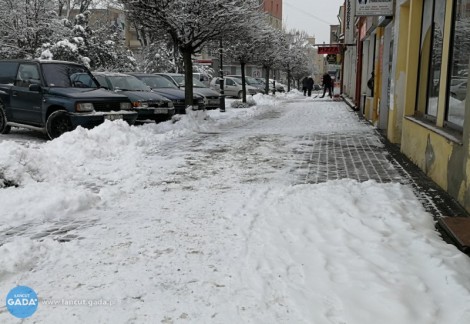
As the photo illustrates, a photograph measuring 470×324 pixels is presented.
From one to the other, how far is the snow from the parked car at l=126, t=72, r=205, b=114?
22.6 ft

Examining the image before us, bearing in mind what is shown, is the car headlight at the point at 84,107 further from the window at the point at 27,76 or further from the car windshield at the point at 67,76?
the window at the point at 27,76

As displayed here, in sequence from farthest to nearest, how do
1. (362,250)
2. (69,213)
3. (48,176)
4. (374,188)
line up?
(48,176), (374,188), (69,213), (362,250)

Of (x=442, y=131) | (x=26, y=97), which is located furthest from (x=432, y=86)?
(x=26, y=97)

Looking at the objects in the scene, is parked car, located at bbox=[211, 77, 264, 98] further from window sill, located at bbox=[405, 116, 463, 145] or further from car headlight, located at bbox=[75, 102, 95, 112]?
window sill, located at bbox=[405, 116, 463, 145]

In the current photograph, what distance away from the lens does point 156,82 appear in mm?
15680

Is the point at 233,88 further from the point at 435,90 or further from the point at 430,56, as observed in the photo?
the point at 435,90

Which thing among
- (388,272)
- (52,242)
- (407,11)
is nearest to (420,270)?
(388,272)

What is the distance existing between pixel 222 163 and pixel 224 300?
4.87 metres

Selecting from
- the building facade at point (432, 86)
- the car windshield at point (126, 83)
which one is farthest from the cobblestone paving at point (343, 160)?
the car windshield at point (126, 83)

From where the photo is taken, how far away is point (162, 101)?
12750 millimetres

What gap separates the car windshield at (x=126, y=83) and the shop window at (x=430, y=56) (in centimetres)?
795

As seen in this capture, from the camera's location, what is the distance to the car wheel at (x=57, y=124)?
33.7 feet

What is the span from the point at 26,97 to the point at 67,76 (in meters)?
1.05

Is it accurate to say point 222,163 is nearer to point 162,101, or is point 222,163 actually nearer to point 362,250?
point 362,250
